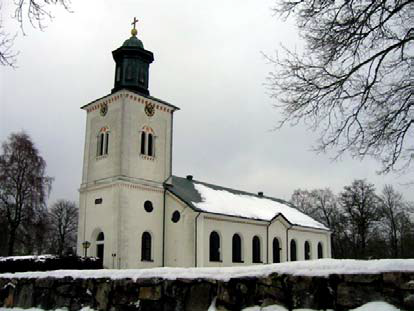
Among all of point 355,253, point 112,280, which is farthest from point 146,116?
point 355,253

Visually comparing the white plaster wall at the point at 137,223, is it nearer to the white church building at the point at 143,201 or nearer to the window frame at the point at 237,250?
the white church building at the point at 143,201

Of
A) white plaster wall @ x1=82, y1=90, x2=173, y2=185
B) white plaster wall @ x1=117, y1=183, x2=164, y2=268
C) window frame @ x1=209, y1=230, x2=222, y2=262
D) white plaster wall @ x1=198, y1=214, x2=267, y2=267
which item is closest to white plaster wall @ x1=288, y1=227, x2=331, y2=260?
white plaster wall @ x1=198, y1=214, x2=267, y2=267

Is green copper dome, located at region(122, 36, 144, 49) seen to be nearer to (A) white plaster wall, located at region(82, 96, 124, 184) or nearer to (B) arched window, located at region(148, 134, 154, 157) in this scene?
(A) white plaster wall, located at region(82, 96, 124, 184)

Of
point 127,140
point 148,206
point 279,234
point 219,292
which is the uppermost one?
point 127,140

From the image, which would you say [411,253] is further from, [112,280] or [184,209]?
[112,280]

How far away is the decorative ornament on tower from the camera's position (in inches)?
1161

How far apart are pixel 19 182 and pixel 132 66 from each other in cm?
1163

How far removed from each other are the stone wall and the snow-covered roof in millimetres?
19634

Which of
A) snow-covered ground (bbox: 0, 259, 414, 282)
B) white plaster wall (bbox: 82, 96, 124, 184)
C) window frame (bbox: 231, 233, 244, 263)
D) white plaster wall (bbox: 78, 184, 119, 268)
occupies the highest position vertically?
white plaster wall (bbox: 82, 96, 124, 184)

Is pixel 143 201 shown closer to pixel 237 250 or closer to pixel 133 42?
pixel 237 250

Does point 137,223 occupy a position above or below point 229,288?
above

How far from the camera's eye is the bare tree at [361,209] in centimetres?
4531

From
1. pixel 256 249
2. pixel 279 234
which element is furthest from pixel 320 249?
pixel 256 249

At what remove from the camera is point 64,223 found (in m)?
58.8
